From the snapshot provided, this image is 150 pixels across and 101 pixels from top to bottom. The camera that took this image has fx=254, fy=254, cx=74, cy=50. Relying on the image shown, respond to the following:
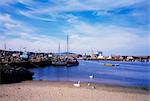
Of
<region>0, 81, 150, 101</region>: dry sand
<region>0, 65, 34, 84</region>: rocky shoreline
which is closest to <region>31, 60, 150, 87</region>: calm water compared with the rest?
<region>0, 65, 34, 84</region>: rocky shoreline

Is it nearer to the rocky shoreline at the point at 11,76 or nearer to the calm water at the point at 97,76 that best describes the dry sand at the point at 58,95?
the rocky shoreline at the point at 11,76

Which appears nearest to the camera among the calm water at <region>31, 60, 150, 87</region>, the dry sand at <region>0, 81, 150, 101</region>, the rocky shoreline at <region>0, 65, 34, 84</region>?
the dry sand at <region>0, 81, 150, 101</region>

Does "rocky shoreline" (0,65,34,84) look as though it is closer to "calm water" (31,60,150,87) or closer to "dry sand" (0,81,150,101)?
"calm water" (31,60,150,87)

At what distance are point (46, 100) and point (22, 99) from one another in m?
1.38

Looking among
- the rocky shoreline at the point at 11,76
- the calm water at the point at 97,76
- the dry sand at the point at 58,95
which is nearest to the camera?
the dry sand at the point at 58,95

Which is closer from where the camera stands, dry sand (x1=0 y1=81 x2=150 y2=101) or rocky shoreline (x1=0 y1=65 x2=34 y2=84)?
dry sand (x1=0 y1=81 x2=150 y2=101)

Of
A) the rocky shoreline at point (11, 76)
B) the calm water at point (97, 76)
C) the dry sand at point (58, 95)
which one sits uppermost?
the rocky shoreline at point (11, 76)

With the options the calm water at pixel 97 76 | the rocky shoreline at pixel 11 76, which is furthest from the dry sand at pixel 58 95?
the calm water at pixel 97 76

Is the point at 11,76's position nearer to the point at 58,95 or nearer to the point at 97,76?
the point at 58,95

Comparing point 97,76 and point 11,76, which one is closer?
point 11,76

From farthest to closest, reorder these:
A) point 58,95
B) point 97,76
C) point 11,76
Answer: point 97,76 < point 11,76 < point 58,95

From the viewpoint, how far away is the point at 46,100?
583 inches

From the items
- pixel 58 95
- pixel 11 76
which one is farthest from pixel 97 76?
pixel 58 95

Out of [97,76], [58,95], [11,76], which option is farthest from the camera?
[97,76]
